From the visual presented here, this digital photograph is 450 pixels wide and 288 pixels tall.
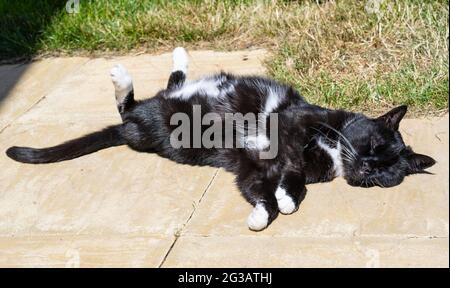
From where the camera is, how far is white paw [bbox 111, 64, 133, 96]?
4105 mm

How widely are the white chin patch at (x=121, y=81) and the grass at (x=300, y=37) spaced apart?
4.03 ft

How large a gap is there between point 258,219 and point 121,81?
1.41 metres

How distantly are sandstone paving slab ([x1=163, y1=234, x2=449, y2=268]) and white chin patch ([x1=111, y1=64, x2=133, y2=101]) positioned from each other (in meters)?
1.31

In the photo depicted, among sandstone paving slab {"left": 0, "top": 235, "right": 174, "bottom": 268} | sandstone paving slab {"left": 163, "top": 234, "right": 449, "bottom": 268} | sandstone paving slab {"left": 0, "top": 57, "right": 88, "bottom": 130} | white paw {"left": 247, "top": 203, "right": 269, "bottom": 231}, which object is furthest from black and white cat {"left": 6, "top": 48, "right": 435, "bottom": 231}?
sandstone paving slab {"left": 0, "top": 57, "right": 88, "bottom": 130}

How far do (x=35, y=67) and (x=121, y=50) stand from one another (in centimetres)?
75

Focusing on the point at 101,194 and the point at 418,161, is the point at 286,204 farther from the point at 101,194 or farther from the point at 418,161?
the point at 101,194

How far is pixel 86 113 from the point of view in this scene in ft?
15.7

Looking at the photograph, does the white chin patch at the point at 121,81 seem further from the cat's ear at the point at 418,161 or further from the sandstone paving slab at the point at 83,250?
the cat's ear at the point at 418,161

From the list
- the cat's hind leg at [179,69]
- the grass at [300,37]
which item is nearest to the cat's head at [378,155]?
the grass at [300,37]

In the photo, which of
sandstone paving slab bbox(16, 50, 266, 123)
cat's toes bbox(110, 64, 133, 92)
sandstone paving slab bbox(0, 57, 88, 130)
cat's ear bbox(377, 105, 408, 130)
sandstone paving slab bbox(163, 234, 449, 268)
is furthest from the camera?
sandstone paving slab bbox(0, 57, 88, 130)

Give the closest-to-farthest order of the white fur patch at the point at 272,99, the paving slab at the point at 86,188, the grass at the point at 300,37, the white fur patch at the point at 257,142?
the paving slab at the point at 86,188
the white fur patch at the point at 257,142
the white fur patch at the point at 272,99
the grass at the point at 300,37

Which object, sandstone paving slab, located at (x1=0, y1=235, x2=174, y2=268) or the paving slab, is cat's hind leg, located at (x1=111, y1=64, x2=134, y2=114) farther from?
sandstone paving slab, located at (x1=0, y1=235, x2=174, y2=268)

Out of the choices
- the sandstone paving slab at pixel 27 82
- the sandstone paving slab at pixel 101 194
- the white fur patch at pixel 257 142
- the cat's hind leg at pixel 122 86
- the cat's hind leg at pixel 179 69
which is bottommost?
the sandstone paving slab at pixel 27 82

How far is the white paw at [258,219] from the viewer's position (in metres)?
3.23
